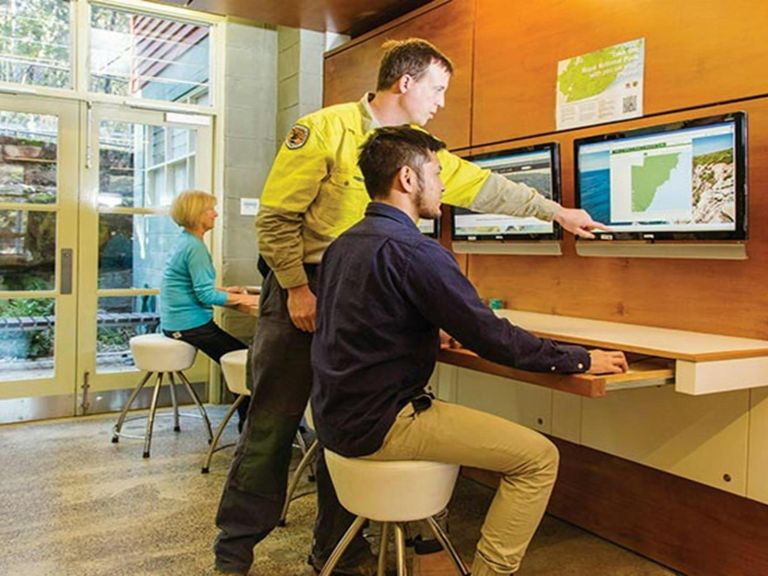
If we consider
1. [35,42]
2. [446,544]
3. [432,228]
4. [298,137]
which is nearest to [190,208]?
[432,228]

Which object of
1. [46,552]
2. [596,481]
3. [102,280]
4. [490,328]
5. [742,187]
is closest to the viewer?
[490,328]

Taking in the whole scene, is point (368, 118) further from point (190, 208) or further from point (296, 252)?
point (190, 208)

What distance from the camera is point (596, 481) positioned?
2.81m

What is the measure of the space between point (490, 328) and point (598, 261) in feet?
3.60

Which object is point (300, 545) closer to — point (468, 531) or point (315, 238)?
point (468, 531)

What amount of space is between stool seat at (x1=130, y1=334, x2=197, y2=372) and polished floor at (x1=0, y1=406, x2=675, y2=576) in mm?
444

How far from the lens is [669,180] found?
7.47ft

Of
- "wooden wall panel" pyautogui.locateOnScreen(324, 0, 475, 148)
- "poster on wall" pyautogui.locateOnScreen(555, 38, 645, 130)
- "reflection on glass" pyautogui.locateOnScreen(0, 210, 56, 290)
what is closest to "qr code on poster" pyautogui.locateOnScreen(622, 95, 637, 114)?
"poster on wall" pyautogui.locateOnScreen(555, 38, 645, 130)

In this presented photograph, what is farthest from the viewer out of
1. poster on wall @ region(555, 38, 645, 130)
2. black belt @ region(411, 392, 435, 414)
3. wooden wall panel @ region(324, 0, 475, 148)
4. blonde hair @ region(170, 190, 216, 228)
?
blonde hair @ region(170, 190, 216, 228)

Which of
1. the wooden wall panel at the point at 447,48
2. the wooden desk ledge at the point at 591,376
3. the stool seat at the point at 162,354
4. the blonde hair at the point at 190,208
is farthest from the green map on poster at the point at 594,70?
the stool seat at the point at 162,354

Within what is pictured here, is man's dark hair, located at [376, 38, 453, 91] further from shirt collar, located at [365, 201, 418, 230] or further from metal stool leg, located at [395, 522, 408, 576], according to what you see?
metal stool leg, located at [395, 522, 408, 576]

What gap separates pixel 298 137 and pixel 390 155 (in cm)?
44

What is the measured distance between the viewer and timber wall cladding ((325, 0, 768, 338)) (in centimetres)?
216

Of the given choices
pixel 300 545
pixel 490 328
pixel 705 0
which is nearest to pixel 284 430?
pixel 300 545
